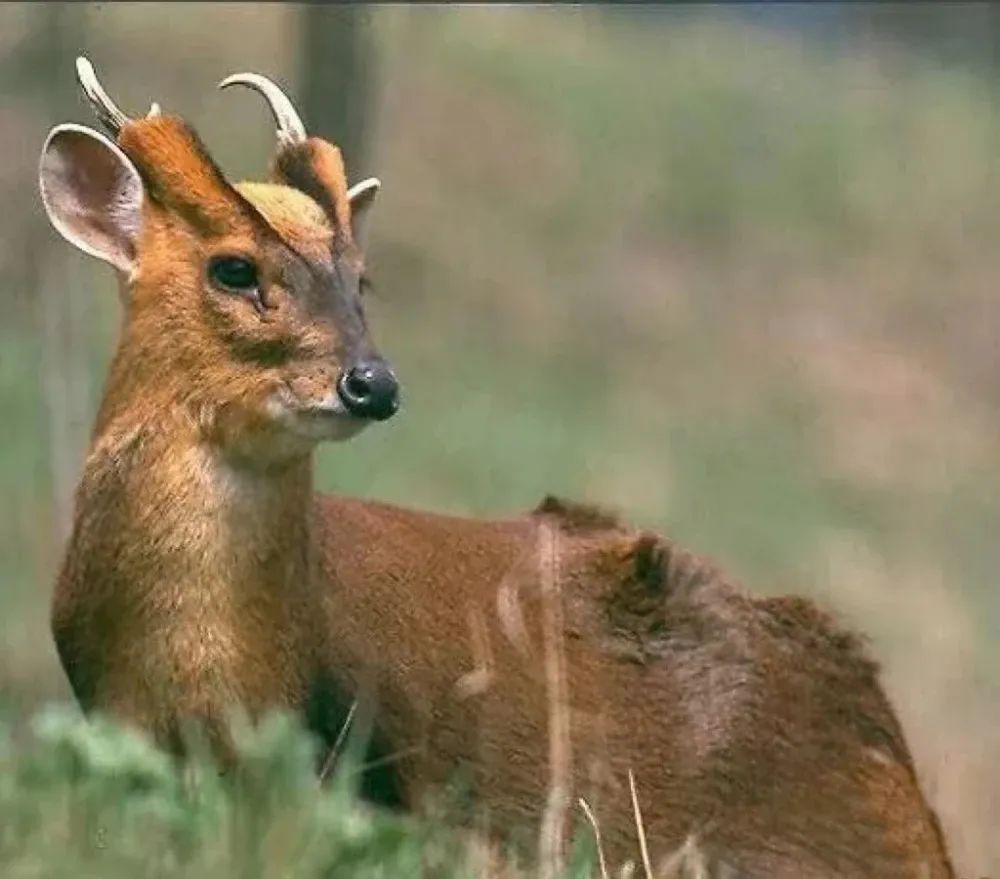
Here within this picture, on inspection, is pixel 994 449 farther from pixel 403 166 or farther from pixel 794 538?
pixel 403 166

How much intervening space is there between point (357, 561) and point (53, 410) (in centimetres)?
422

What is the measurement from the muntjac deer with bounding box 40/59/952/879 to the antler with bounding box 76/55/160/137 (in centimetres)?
1

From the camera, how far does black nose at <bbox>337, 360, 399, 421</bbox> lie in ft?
21.7

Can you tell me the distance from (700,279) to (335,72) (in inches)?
553

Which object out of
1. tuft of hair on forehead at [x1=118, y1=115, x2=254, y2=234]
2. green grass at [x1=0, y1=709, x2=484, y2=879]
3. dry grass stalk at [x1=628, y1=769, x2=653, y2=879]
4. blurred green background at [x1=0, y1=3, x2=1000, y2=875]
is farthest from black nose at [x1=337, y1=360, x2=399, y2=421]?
blurred green background at [x1=0, y1=3, x2=1000, y2=875]

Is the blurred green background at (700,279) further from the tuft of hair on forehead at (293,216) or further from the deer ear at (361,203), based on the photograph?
the tuft of hair on forehead at (293,216)

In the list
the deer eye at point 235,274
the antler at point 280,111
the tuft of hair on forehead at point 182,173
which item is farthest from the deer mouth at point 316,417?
the antler at point 280,111

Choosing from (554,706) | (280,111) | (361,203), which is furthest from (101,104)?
(554,706)

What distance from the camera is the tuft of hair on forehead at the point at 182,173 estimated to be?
6.91 metres

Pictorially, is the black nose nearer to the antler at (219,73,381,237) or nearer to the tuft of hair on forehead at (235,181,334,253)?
the tuft of hair on forehead at (235,181,334,253)

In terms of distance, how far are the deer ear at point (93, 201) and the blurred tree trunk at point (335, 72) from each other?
3373mm

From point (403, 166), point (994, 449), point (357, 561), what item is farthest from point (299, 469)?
point (403, 166)

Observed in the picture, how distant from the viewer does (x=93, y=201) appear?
712cm

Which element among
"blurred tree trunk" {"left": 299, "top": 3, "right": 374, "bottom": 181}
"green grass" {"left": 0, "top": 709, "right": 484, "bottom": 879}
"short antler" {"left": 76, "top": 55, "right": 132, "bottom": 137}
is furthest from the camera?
"blurred tree trunk" {"left": 299, "top": 3, "right": 374, "bottom": 181}
